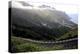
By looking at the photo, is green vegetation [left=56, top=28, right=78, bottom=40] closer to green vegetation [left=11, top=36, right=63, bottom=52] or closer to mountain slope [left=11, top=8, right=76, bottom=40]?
mountain slope [left=11, top=8, right=76, bottom=40]

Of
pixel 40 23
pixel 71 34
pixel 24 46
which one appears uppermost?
pixel 40 23

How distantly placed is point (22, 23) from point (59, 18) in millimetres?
455

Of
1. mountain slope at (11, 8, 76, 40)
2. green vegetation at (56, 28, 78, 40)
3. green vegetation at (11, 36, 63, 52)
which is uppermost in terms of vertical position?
mountain slope at (11, 8, 76, 40)

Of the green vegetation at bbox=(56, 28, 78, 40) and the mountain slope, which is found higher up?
the mountain slope

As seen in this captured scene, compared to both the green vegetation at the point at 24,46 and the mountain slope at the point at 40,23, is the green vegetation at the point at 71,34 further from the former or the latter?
the green vegetation at the point at 24,46

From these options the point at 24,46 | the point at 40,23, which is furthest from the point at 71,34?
the point at 24,46

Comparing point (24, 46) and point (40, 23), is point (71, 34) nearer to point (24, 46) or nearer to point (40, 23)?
point (40, 23)

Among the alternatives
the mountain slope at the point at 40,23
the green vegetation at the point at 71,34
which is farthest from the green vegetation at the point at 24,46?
the green vegetation at the point at 71,34

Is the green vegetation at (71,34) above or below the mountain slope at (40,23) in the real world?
below

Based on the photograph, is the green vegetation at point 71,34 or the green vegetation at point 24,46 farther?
the green vegetation at point 71,34

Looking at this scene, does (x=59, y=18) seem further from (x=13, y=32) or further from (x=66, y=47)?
(x=13, y=32)

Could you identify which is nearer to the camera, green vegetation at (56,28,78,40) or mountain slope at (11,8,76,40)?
mountain slope at (11,8,76,40)

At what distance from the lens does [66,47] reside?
2.03 m

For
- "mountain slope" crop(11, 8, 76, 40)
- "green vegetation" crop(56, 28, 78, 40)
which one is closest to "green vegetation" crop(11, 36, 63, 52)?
"mountain slope" crop(11, 8, 76, 40)
